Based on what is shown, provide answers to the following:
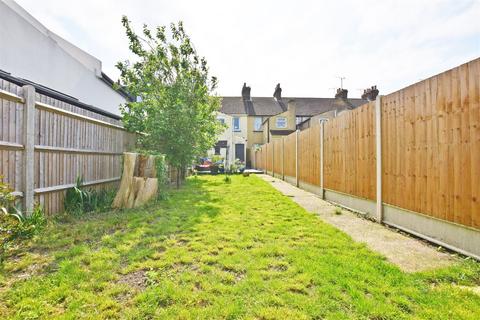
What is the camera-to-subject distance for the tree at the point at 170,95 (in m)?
8.97

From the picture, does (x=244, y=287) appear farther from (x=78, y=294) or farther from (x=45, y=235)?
(x=45, y=235)

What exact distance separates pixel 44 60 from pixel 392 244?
1186 centimetres

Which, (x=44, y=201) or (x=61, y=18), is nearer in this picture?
→ (x=44, y=201)

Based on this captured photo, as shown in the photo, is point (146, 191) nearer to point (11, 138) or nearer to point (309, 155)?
point (11, 138)

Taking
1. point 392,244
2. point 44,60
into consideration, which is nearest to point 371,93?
point 392,244

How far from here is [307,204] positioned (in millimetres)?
6566

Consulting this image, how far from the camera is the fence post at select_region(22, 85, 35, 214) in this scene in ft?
13.4

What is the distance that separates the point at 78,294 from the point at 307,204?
5407 mm

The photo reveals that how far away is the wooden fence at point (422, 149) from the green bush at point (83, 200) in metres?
5.82

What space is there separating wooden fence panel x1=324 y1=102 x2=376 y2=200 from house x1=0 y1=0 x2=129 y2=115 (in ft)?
30.2

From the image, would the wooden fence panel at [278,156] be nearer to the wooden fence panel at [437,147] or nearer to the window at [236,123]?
the wooden fence panel at [437,147]

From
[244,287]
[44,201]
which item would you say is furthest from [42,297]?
[44,201]

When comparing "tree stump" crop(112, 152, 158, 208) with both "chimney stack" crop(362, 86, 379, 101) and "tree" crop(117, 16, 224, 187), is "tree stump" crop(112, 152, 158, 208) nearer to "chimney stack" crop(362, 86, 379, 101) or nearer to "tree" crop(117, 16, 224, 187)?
"tree" crop(117, 16, 224, 187)

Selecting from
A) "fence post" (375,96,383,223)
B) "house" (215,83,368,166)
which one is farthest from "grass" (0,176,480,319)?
"house" (215,83,368,166)
